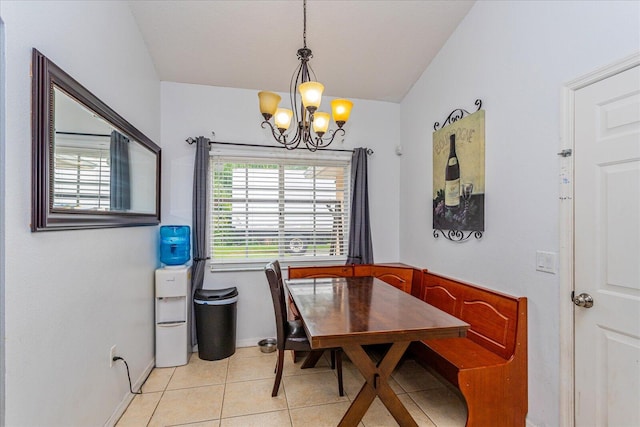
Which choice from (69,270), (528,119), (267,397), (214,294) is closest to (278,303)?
(267,397)

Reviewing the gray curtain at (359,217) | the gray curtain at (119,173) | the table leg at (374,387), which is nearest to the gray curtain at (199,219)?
the gray curtain at (119,173)

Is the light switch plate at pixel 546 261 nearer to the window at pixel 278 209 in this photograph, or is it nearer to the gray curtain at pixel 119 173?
the window at pixel 278 209

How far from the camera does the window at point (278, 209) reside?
348 centimetres

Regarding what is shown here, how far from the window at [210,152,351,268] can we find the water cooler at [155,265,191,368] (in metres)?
0.49

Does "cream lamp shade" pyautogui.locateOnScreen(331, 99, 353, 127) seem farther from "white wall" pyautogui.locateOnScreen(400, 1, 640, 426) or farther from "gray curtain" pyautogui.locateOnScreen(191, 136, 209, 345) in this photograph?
"gray curtain" pyautogui.locateOnScreen(191, 136, 209, 345)

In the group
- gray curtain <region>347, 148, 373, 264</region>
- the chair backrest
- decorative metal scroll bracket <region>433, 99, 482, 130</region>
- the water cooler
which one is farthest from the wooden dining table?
decorative metal scroll bracket <region>433, 99, 482, 130</region>

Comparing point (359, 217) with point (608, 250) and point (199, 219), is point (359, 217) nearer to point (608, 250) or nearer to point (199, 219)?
point (199, 219)

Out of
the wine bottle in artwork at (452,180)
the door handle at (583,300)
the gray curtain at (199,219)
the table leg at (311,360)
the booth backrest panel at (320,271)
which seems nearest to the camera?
the door handle at (583,300)

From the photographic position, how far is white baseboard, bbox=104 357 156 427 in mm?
2063

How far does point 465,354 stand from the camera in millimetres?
2166

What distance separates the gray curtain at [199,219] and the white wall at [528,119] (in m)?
2.49

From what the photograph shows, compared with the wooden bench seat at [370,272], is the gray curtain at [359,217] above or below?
above

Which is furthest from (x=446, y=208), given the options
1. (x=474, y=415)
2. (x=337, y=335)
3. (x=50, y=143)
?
(x=50, y=143)

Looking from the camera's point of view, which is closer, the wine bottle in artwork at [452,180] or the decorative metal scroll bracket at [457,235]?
the decorative metal scroll bracket at [457,235]
